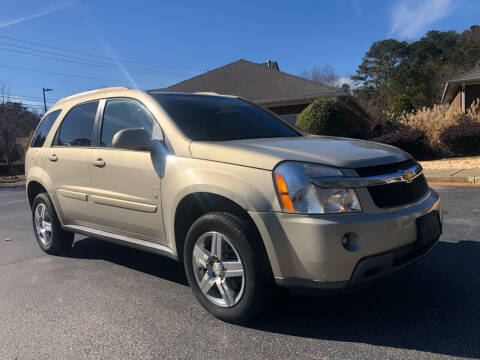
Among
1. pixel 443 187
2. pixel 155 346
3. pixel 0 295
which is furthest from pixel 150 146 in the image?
pixel 443 187

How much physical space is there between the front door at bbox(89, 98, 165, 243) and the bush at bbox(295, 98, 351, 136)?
37.6ft

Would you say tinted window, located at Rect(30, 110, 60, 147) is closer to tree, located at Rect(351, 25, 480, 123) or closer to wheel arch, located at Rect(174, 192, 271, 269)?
wheel arch, located at Rect(174, 192, 271, 269)

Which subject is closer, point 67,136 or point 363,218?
point 363,218

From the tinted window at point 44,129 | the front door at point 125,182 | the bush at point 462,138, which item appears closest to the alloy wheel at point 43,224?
the tinted window at point 44,129

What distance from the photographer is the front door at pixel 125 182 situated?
3.42 m

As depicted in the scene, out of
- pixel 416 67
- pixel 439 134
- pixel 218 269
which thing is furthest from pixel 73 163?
pixel 416 67

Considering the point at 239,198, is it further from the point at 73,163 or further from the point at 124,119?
the point at 73,163

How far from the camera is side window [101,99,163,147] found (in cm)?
363

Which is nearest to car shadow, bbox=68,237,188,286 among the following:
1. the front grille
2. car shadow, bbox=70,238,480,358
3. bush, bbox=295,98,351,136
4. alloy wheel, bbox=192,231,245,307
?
car shadow, bbox=70,238,480,358

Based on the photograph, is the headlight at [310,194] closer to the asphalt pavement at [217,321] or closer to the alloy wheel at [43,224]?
the asphalt pavement at [217,321]

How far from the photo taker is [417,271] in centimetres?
376

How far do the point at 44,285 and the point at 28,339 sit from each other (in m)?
1.16

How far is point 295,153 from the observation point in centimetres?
281

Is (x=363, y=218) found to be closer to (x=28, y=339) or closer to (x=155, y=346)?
(x=155, y=346)
